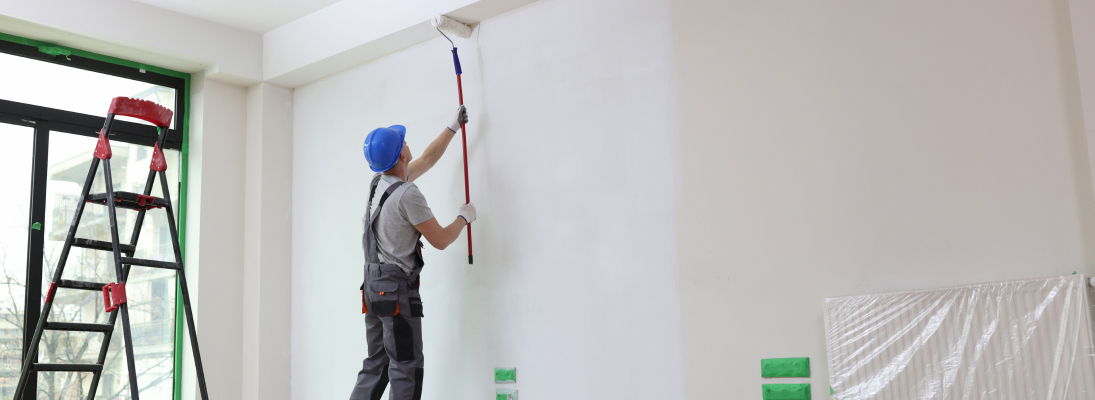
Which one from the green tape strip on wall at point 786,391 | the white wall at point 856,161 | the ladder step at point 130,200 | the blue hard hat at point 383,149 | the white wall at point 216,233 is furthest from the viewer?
the white wall at point 216,233

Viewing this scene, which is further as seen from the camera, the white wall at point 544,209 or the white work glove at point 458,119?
the white work glove at point 458,119

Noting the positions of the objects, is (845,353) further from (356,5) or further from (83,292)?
(83,292)

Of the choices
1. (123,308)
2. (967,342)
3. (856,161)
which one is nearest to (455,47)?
(123,308)

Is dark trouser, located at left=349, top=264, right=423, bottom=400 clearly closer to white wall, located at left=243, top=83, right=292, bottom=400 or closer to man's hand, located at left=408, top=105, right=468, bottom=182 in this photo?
man's hand, located at left=408, top=105, right=468, bottom=182

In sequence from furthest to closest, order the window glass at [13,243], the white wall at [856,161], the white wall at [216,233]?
1. the white wall at [216,233]
2. the window glass at [13,243]
3. the white wall at [856,161]

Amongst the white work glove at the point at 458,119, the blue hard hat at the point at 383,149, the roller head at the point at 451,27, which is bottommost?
the blue hard hat at the point at 383,149

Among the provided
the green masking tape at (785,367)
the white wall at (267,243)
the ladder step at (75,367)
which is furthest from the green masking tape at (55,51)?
the green masking tape at (785,367)

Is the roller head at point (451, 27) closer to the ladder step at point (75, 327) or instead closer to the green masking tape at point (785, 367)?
the ladder step at point (75, 327)

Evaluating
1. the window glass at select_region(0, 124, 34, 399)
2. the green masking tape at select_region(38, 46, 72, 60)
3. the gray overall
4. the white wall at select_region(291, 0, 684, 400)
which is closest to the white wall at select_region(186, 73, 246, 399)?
the white wall at select_region(291, 0, 684, 400)

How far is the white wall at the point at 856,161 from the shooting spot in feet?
7.30

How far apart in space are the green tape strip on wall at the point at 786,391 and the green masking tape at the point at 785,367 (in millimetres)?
32

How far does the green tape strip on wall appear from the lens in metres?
2.52

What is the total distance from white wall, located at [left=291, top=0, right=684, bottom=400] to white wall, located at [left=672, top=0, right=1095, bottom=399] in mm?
150

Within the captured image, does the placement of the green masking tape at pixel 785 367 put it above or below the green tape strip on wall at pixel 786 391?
above
